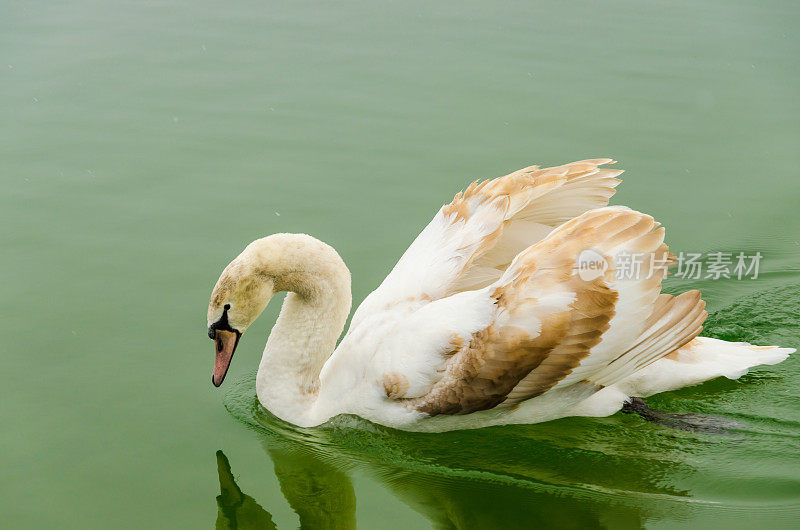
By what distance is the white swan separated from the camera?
4.81m

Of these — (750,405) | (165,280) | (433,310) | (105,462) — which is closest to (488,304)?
(433,310)

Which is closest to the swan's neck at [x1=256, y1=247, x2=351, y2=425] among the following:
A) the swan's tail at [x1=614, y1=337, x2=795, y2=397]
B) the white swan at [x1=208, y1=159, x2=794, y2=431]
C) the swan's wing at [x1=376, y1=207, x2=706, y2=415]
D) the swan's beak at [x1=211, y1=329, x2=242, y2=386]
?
the white swan at [x1=208, y1=159, x2=794, y2=431]

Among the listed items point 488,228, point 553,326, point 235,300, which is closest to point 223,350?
point 235,300

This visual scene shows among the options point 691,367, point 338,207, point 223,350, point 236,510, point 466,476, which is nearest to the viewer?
point 236,510

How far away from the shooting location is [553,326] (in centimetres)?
477

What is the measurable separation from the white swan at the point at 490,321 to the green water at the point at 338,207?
242 millimetres

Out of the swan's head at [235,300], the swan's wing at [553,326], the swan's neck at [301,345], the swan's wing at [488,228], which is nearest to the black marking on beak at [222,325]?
the swan's head at [235,300]

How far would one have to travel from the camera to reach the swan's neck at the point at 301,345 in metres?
5.36

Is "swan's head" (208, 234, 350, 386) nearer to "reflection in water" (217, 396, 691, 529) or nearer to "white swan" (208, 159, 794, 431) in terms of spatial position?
"white swan" (208, 159, 794, 431)

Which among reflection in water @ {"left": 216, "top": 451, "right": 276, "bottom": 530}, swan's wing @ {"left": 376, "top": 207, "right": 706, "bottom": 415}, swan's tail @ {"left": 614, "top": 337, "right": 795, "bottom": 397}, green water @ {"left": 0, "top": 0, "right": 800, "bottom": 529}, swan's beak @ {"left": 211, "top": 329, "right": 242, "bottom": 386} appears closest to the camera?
reflection in water @ {"left": 216, "top": 451, "right": 276, "bottom": 530}

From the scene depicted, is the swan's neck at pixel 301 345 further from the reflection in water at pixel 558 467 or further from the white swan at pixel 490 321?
the reflection in water at pixel 558 467

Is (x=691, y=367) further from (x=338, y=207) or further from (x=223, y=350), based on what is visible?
(x=338, y=207)

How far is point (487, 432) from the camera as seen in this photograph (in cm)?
539

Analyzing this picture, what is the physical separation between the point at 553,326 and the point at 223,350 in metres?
1.91
